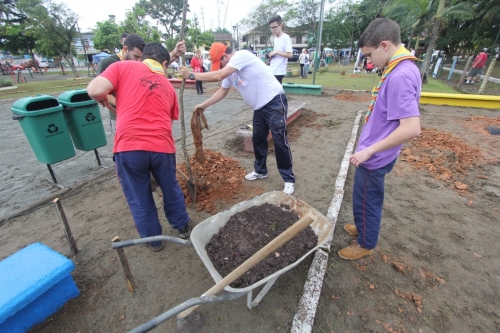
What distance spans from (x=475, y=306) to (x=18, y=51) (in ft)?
157

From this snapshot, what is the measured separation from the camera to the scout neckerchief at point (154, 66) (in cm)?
205

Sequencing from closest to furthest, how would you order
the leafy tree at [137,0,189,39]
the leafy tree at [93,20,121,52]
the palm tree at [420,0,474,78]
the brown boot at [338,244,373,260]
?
the brown boot at [338,244,373,260]
the palm tree at [420,0,474,78]
the leafy tree at [93,20,121,52]
the leafy tree at [137,0,189,39]

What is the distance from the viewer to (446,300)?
195 cm

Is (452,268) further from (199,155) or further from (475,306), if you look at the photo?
(199,155)

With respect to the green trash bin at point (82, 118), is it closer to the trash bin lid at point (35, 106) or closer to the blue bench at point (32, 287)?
the trash bin lid at point (35, 106)

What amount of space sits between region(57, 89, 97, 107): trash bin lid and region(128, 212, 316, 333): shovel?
3359mm

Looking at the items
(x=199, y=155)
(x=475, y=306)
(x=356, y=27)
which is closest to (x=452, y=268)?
(x=475, y=306)

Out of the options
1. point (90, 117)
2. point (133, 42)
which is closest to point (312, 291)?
point (133, 42)

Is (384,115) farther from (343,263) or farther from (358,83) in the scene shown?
(358,83)

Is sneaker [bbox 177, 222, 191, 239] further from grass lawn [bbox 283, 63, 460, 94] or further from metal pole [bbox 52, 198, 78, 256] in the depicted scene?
grass lawn [bbox 283, 63, 460, 94]

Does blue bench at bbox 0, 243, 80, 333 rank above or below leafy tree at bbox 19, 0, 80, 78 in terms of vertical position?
below

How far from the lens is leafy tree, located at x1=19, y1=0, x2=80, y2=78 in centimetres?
1906

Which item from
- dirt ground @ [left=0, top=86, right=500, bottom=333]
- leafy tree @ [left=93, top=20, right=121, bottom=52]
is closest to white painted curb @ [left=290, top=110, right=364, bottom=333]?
dirt ground @ [left=0, top=86, right=500, bottom=333]

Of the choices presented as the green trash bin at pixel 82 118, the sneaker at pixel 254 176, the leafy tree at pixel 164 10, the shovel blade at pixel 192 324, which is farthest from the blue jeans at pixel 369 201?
the leafy tree at pixel 164 10
